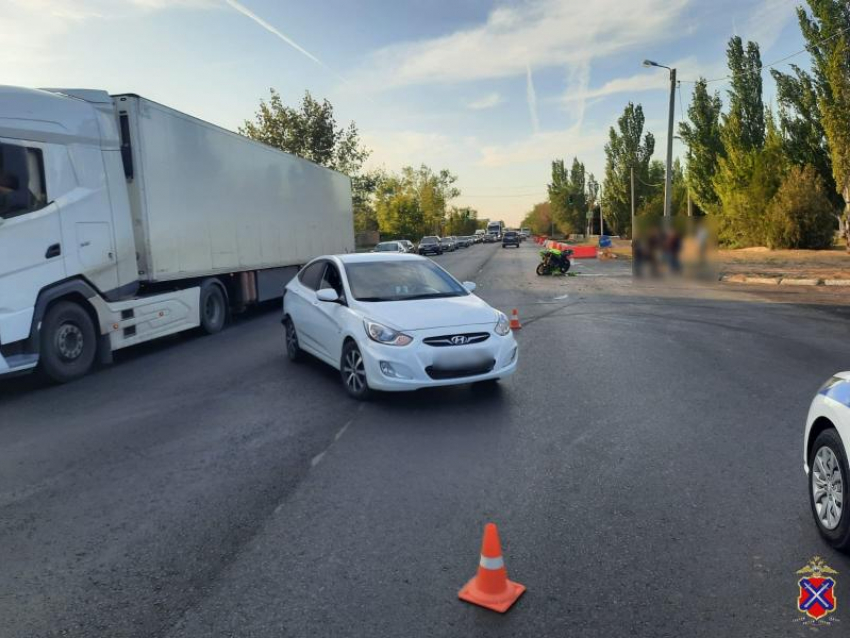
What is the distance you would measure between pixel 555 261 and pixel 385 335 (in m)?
18.4

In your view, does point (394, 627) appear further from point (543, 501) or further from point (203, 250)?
point (203, 250)

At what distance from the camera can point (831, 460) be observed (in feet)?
11.4

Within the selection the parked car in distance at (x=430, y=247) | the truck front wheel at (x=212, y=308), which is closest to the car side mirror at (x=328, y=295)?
the truck front wheel at (x=212, y=308)

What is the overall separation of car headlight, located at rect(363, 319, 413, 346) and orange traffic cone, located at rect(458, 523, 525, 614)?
3.32 metres

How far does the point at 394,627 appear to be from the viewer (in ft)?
9.39

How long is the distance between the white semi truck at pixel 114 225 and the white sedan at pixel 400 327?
121 inches

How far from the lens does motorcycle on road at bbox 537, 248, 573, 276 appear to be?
23.9 meters

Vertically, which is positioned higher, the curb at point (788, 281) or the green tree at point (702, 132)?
the green tree at point (702, 132)

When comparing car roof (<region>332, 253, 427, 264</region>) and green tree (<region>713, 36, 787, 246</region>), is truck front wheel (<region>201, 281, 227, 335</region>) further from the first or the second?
green tree (<region>713, 36, 787, 246</region>)

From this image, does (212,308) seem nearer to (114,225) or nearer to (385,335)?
(114,225)

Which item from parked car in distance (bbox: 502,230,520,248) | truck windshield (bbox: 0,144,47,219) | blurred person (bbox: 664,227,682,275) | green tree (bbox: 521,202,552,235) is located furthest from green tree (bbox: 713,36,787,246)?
green tree (bbox: 521,202,552,235)

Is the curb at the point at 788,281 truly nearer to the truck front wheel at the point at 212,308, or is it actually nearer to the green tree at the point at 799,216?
the green tree at the point at 799,216

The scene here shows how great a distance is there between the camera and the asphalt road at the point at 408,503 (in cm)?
300

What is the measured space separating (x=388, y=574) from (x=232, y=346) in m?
8.10
